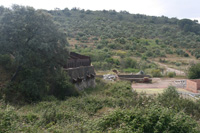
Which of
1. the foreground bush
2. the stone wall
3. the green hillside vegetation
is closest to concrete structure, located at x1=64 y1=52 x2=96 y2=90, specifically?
the stone wall

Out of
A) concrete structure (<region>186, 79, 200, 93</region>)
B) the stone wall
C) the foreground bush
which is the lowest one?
concrete structure (<region>186, 79, 200, 93</region>)

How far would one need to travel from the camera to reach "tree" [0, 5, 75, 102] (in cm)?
1283

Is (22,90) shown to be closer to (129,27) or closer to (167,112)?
(167,112)

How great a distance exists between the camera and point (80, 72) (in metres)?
21.4

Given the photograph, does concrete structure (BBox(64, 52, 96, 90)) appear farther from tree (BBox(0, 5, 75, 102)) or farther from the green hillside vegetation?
tree (BBox(0, 5, 75, 102))

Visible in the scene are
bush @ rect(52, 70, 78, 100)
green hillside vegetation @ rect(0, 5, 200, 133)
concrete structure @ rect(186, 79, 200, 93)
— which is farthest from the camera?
concrete structure @ rect(186, 79, 200, 93)

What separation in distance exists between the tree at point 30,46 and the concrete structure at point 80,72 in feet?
13.9

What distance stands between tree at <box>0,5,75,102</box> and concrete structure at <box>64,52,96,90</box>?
4.25 meters

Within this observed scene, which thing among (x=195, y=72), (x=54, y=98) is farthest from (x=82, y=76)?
(x=195, y=72)

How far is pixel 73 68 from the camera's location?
2009 centimetres

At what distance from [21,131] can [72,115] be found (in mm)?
3199

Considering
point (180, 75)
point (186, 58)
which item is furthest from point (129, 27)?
point (180, 75)

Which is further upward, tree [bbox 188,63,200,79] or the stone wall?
the stone wall

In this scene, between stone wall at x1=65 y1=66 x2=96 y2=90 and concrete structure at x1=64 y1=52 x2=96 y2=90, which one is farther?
concrete structure at x1=64 y1=52 x2=96 y2=90
